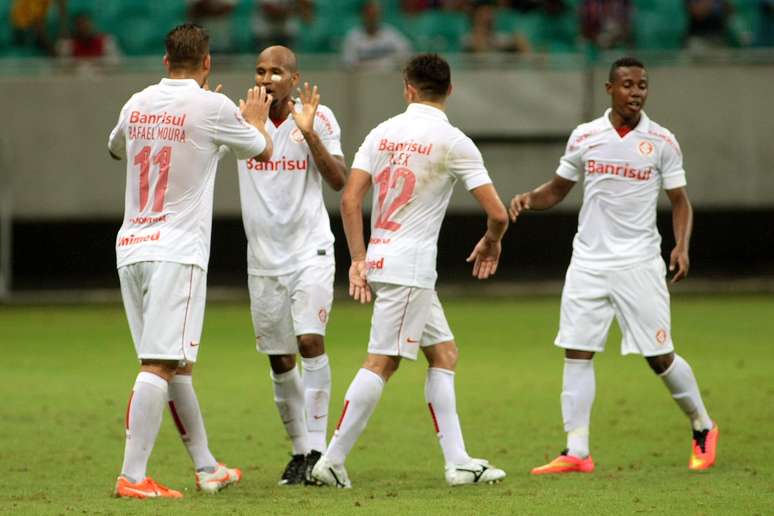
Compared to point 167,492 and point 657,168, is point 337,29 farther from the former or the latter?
point 167,492

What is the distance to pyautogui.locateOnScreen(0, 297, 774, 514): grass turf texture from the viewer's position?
6500 millimetres

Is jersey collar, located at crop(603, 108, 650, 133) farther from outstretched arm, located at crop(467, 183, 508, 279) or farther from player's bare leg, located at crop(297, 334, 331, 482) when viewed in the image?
player's bare leg, located at crop(297, 334, 331, 482)

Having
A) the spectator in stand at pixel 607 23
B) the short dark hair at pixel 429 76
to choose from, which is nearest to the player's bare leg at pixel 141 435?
the short dark hair at pixel 429 76

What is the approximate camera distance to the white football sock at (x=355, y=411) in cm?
692

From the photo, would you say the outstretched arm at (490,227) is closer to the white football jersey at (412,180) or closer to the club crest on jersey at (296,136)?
the white football jersey at (412,180)

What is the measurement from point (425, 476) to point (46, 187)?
12.3 metres

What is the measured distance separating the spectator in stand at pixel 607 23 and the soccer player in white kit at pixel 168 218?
42.3 feet

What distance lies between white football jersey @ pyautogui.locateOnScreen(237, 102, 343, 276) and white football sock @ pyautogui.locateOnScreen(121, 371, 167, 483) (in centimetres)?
126

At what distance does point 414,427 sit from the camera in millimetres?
9359

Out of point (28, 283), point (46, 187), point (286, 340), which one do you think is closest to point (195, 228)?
point (286, 340)

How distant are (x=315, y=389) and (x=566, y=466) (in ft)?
4.71

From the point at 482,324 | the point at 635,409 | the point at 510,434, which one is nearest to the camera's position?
the point at 510,434

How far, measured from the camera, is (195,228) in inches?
264

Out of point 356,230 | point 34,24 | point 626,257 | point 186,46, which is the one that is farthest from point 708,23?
point 186,46
